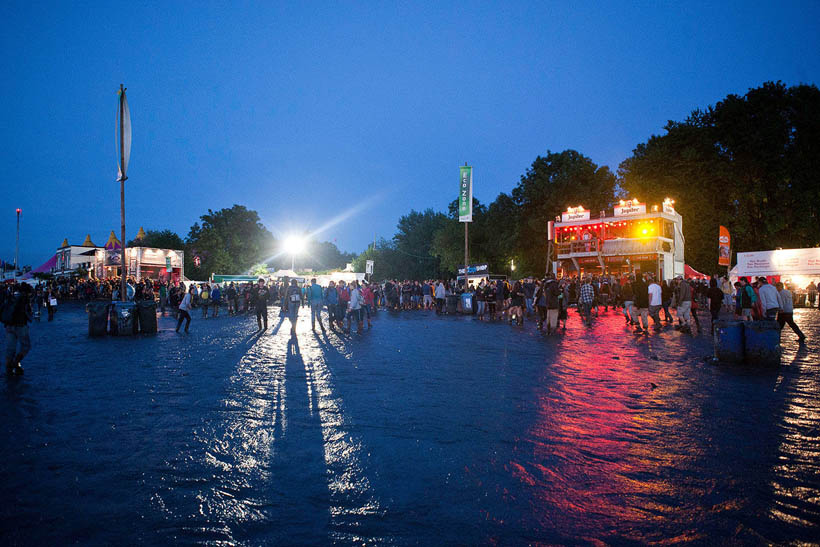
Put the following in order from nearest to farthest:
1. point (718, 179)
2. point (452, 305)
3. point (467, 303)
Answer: point (467, 303) < point (452, 305) < point (718, 179)

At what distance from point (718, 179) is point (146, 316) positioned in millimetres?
44572

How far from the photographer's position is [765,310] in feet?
41.0

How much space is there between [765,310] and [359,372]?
10.4 m

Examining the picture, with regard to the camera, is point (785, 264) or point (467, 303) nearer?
point (467, 303)

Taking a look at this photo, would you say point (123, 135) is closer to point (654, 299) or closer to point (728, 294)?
point (654, 299)

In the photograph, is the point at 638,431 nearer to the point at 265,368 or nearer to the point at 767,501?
the point at 767,501

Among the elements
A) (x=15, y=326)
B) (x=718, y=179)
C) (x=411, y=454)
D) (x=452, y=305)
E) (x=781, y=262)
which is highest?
(x=718, y=179)

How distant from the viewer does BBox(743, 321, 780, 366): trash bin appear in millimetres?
9406

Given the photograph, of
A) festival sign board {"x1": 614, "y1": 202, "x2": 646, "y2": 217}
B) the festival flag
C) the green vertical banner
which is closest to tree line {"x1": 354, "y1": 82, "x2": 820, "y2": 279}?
festival sign board {"x1": 614, "y1": 202, "x2": 646, "y2": 217}

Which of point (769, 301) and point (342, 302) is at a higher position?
point (769, 301)

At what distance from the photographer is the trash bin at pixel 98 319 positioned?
15484 millimetres

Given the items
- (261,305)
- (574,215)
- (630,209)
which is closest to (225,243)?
(574,215)

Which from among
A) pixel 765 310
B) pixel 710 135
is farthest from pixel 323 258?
pixel 765 310

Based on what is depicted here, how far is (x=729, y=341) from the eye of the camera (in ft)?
32.2
